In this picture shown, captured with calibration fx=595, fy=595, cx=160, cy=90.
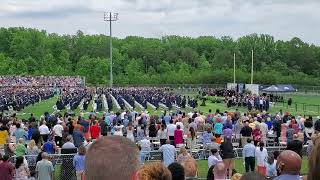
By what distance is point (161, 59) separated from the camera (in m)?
139

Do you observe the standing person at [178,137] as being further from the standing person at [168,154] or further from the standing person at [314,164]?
the standing person at [314,164]

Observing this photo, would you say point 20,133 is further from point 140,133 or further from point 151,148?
point 140,133

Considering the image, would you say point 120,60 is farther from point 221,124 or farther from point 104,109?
point 221,124

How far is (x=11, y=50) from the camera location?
492ft

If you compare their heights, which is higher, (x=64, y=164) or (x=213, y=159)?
(x=213, y=159)

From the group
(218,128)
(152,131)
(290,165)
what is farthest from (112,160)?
(218,128)

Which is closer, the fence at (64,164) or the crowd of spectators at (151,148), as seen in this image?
the crowd of spectators at (151,148)

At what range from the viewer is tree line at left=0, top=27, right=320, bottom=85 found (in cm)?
11450

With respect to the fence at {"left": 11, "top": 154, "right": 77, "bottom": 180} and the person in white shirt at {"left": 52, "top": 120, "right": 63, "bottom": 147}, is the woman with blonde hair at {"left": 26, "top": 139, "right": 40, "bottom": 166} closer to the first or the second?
the fence at {"left": 11, "top": 154, "right": 77, "bottom": 180}

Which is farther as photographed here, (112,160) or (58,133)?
(58,133)

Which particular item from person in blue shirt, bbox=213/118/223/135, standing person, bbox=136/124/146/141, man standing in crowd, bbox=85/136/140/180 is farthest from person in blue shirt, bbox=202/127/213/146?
Result: man standing in crowd, bbox=85/136/140/180

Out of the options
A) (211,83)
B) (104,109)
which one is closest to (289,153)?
(104,109)

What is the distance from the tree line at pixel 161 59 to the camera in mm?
114500

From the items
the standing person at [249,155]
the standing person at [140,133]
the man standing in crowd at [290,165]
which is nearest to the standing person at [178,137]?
the standing person at [140,133]
